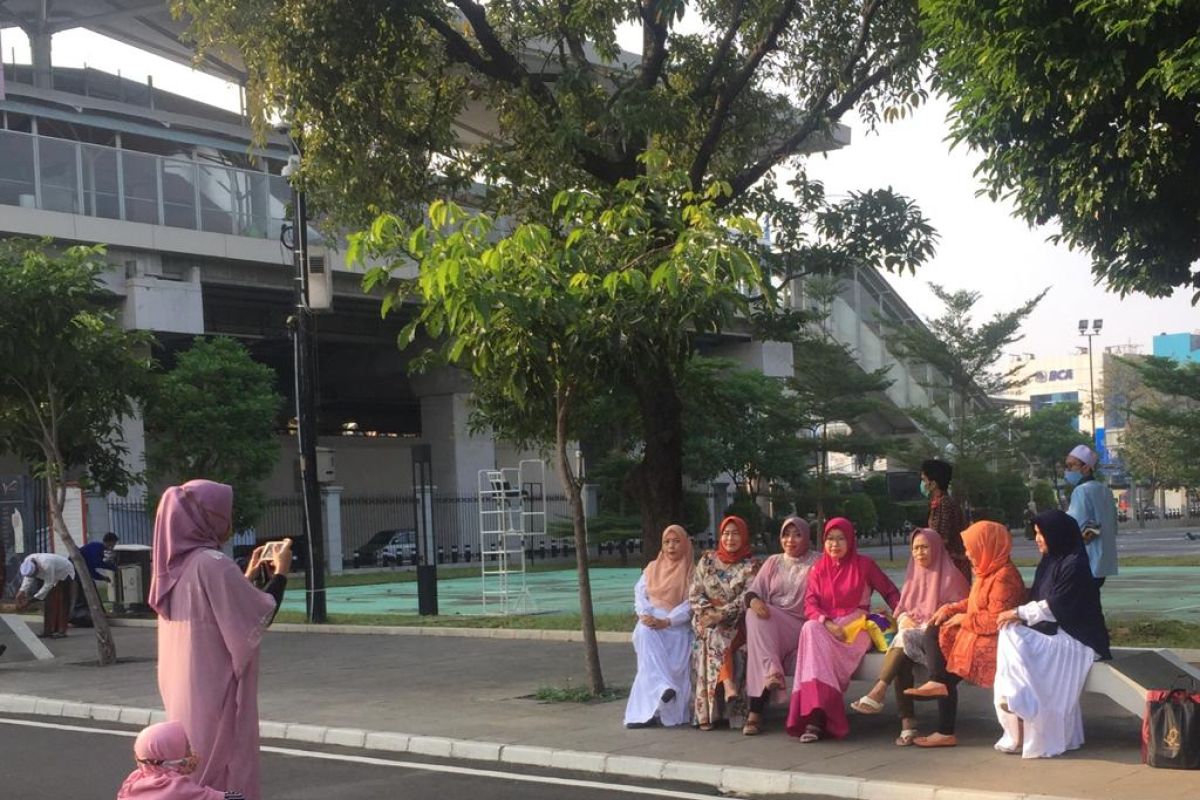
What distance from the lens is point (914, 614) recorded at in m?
10.1

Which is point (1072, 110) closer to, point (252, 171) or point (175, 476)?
point (252, 171)

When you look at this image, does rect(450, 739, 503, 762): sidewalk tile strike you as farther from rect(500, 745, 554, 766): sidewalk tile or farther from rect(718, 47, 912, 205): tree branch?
rect(718, 47, 912, 205): tree branch

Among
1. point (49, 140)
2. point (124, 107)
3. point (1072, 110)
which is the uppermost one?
point (124, 107)

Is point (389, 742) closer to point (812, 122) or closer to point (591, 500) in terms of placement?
point (812, 122)

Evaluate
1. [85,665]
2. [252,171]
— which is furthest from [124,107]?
[85,665]

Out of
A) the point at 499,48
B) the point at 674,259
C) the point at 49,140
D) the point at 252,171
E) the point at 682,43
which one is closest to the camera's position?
the point at 674,259

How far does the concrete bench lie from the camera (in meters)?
9.12

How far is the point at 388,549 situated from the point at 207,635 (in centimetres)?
4292

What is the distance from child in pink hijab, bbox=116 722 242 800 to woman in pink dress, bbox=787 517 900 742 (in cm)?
563

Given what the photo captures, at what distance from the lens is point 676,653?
1130 centimetres

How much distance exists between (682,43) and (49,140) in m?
19.8

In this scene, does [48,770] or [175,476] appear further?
[175,476]

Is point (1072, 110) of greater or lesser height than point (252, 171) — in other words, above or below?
below

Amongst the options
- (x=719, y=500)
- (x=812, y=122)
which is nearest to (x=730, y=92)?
(x=812, y=122)
